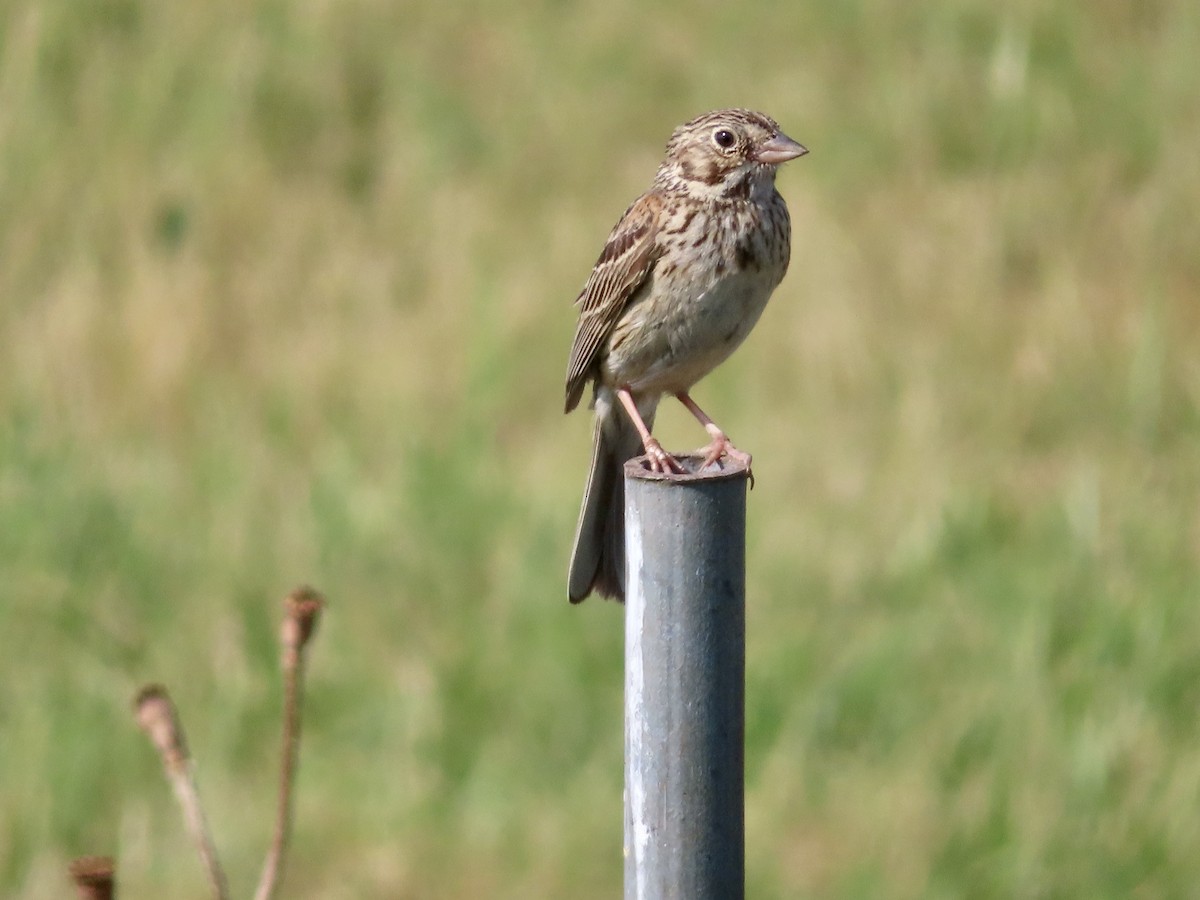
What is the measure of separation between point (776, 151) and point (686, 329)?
500 mm

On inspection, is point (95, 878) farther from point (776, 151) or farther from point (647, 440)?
point (776, 151)

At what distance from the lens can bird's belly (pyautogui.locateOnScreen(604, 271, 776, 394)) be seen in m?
4.29

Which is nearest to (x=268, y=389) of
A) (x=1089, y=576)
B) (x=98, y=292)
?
(x=98, y=292)

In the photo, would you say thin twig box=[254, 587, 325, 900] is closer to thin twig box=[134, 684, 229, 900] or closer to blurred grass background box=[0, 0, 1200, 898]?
thin twig box=[134, 684, 229, 900]

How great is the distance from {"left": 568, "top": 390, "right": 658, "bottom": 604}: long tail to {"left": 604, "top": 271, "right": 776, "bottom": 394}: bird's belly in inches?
10.5

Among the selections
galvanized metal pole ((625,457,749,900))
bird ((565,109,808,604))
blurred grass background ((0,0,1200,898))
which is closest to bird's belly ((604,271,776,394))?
bird ((565,109,808,604))

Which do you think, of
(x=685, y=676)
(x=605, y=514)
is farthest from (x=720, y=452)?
(x=685, y=676)

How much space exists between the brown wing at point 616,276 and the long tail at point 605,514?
0.56 feet

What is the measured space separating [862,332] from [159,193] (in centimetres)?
380

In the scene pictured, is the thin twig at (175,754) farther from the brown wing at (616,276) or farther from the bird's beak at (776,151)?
the bird's beak at (776,151)

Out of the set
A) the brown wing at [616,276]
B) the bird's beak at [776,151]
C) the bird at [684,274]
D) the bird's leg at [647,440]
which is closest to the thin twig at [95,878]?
the bird's leg at [647,440]

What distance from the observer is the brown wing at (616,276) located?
4449 millimetres

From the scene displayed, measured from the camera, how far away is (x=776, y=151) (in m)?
4.47

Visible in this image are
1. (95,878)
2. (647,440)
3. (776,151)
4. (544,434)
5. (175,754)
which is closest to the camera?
(95,878)
